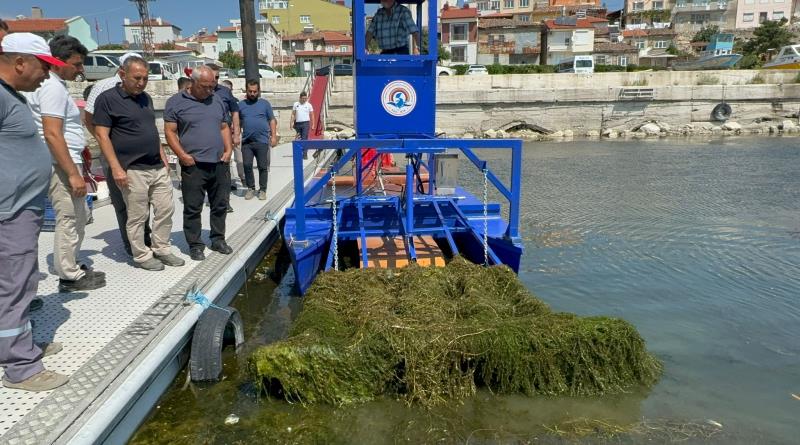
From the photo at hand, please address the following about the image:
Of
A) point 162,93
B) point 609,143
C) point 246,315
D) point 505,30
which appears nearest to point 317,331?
point 246,315

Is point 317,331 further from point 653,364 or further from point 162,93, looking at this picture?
point 162,93

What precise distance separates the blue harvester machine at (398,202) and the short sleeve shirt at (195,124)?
2.63ft

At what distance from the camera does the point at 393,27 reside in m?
6.43

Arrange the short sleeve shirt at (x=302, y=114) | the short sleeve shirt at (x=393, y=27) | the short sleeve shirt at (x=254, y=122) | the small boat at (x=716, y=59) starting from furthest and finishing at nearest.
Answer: the small boat at (x=716, y=59) → the short sleeve shirt at (x=302, y=114) → the short sleeve shirt at (x=254, y=122) → the short sleeve shirt at (x=393, y=27)

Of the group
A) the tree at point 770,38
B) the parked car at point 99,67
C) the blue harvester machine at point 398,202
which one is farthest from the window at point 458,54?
the blue harvester machine at point 398,202

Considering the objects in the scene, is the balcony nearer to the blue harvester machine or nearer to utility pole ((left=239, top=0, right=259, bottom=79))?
Answer: utility pole ((left=239, top=0, right=259, bottom=79))

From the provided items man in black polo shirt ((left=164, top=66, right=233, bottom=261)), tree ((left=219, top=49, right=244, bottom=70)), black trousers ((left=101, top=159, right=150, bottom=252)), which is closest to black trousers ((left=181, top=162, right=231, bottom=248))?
man in black polo shirt ((left=164, top=66, right=233, bottom=261))

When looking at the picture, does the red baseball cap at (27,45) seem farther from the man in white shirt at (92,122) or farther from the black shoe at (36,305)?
the black shoe at (36,305)

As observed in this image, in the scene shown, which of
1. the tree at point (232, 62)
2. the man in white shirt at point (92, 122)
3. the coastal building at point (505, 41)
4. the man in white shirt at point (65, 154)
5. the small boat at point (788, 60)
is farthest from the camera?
the coastal building at point (505, 41)

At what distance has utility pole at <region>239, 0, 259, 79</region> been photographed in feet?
33.7

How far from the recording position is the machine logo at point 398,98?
20.3ft

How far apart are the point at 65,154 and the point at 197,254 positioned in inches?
76.7

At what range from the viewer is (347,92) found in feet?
83.8

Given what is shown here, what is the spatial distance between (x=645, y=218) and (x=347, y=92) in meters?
18.5
